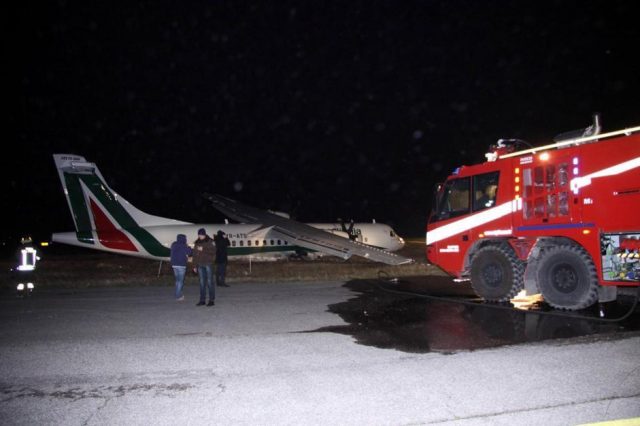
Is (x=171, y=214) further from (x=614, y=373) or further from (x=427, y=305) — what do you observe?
(x=614, y=373)

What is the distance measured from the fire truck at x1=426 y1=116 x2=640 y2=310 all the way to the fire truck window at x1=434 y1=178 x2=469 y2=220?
0.03 metres

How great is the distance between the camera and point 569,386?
583 cm

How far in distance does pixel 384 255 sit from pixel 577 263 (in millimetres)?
6454

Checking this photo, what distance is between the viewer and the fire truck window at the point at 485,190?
12620 mm

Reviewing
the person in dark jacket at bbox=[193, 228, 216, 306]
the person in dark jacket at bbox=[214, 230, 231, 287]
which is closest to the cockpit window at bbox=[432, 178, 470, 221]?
the person in dark jacket at bbox=[193, 228, 216, 306]

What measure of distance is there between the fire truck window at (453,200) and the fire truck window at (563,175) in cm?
262

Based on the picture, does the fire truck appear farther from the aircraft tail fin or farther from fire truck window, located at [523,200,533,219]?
the aircraft tail fin

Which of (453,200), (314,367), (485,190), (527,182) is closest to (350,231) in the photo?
(453,200)

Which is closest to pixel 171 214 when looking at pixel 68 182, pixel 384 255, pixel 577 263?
pixel 68 182

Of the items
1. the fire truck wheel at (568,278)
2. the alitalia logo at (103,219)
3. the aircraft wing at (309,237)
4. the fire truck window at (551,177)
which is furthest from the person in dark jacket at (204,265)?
the alitalia logo at (103,219)

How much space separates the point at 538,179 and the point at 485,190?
1497 mm

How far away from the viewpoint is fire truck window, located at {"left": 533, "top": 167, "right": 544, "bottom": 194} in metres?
11.7

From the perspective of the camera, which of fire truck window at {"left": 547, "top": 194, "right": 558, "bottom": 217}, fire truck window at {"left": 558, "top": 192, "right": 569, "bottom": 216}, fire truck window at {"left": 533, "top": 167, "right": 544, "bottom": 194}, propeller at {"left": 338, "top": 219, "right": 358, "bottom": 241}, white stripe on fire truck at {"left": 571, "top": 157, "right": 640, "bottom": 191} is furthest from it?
propeller at {"left": 338, "top": 219, "right": 358, "bottom": 241}

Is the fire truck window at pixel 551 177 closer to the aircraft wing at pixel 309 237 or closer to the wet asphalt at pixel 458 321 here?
the wet asphalt at pixel 458 321
